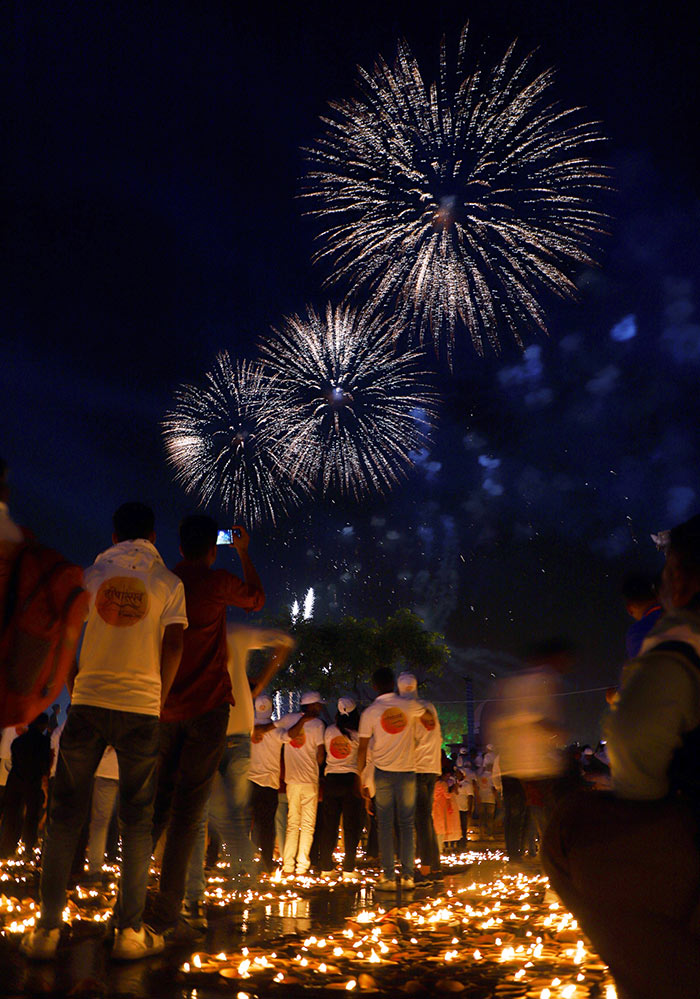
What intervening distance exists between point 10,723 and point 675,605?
2653 mm

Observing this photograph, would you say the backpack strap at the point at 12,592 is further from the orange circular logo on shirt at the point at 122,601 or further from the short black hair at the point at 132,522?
the short black hair at the point at 132,522

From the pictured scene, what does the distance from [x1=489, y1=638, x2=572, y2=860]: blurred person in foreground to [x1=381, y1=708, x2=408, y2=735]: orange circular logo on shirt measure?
1.90 metres

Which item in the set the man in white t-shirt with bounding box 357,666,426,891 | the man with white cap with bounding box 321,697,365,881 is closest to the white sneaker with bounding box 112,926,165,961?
the man in white t-shirt with bounding box 357,666,426,891

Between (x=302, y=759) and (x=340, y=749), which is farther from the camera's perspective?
(x=340, y=749)

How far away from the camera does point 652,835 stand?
2.19 metres

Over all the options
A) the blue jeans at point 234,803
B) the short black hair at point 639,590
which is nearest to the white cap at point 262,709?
the blue jeans at point 234,803

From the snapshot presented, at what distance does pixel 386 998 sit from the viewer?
3.94 meters

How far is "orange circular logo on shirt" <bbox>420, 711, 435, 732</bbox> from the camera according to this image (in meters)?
9.39

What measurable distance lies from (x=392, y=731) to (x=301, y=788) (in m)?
1.74

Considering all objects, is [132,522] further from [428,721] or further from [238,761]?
[428,721]

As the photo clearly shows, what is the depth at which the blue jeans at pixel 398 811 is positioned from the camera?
8.66 metres

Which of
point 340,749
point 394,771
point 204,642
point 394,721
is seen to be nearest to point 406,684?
point 394,721

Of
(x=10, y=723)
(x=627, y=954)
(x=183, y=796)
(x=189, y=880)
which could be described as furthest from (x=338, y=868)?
(x=627, y=954)

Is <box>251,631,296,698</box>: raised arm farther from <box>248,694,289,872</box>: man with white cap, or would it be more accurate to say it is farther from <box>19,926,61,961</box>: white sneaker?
<box>248,694,289,872</box>: man with white cap
